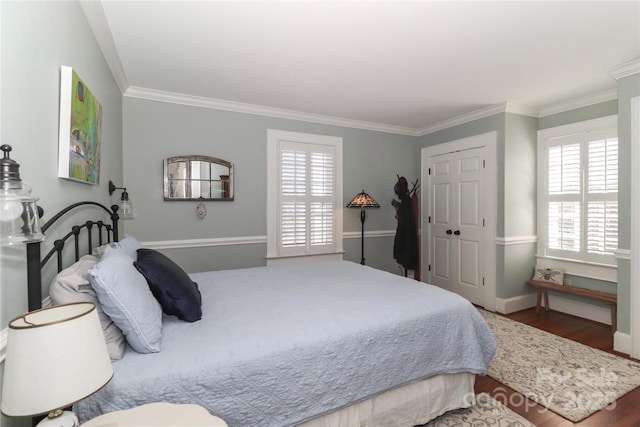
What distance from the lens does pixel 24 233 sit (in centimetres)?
93

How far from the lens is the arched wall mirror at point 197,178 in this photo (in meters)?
3.38

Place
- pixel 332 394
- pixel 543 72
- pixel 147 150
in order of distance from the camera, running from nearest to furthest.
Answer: pixel 332 394 → pixel 543 72 → pixel 147 150

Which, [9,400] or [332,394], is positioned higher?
[9,400]

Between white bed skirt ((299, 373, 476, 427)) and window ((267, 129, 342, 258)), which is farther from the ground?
window ((267, 129, 342, 258))

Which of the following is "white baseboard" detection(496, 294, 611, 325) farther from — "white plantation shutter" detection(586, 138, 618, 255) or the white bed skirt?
the white bed skirt

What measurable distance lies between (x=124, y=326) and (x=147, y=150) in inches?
96.9

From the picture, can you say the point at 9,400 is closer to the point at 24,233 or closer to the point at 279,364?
the point at 24,233

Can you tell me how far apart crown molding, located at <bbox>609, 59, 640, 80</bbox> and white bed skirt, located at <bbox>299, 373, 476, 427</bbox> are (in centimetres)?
292

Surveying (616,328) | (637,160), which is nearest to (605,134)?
(637,160)

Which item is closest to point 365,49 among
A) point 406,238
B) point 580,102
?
point 406,238

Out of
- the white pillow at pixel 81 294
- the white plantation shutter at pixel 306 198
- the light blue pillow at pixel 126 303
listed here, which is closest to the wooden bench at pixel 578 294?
the white plantation shutter at pixel 306 198

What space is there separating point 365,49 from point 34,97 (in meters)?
2.06

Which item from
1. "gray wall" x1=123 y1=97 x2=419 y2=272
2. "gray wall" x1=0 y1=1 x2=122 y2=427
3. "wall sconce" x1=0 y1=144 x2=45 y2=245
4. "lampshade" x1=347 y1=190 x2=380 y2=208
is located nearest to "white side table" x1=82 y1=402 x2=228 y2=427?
"gray wall" x1=0 y1=1 x2=122 y2=427

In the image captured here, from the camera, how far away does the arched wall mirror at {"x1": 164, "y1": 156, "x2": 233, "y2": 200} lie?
3.38 metres
